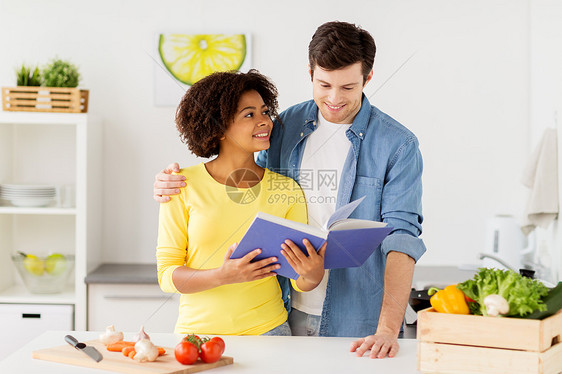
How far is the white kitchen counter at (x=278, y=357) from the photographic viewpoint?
1.29m

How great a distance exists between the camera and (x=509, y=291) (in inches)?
45.5

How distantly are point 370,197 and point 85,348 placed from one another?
2.82ft

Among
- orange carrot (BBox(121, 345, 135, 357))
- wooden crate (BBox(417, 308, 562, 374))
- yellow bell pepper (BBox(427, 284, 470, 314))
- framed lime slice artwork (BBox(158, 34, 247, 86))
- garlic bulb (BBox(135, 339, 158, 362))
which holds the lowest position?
orange carrot (BBox(121, 345, 135, 357))

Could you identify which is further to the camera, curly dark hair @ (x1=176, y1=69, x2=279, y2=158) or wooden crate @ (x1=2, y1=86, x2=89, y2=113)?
wooden crate @ (x1=2, y1=86, x2=89, y2=113)

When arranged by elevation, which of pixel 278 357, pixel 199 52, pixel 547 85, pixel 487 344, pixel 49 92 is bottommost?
Result: pixel 278 357

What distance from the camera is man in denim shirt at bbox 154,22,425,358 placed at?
165 centimetres

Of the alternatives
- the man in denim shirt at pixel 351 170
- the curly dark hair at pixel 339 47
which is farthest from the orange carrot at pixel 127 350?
the curly dark hair at pixel 339 47

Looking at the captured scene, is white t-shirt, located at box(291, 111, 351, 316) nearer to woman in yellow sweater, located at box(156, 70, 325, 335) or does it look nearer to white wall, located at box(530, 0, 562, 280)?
woman in yellow sweater, located at box(156, 70, 325, 335)

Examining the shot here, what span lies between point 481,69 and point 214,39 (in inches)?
54.5

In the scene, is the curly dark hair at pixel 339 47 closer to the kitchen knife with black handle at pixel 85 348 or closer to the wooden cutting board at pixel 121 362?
the wooden cutting board at pixel 121 362

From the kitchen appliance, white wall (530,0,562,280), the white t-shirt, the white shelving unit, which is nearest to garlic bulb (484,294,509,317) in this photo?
the white t-shirt

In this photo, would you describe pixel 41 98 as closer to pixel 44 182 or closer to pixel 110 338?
pixel 44 182

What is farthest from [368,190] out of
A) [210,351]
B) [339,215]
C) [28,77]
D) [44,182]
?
[44,182]

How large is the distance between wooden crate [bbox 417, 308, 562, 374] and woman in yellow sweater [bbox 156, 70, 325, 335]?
0.35 metres
